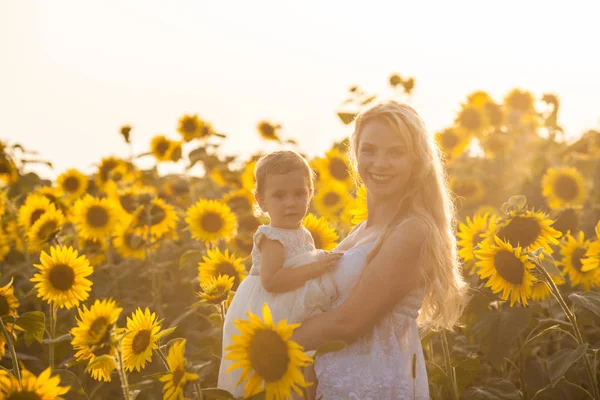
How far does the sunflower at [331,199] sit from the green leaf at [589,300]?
256cm

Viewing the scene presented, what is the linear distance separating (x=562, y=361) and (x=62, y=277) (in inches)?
94.1

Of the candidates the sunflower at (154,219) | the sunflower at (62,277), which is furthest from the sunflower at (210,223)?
the sunflower at (62,277)

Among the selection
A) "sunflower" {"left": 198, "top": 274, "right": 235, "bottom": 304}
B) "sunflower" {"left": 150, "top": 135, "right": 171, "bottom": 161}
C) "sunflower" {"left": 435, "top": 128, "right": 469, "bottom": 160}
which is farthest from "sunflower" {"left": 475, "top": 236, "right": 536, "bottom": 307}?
"sunflower" {"left": 435, "top": 128, "right": 469, "bottom": 160}

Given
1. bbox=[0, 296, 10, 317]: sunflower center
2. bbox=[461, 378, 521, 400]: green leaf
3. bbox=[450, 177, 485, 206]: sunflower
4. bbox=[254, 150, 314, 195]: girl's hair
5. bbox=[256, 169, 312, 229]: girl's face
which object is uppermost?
bbox=[254, 150, 314, 195]: girl's hair

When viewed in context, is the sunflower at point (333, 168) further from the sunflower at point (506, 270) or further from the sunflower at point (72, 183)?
the sunflower at point (506, 270)

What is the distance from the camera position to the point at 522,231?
11.4 feet

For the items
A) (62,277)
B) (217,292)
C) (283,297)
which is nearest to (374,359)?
(283,297)

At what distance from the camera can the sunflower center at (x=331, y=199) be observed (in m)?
5.55

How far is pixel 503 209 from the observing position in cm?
350

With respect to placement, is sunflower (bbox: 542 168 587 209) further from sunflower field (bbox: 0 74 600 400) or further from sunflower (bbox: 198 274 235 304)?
sunflower (bbox: 198 274 235 304)

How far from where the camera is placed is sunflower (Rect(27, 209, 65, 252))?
15.1 ft

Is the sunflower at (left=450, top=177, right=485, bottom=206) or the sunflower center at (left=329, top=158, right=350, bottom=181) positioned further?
the sunflower at (left=450, top=177, right=485, bottom=206)

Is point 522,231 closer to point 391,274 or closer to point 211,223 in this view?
point 391,274

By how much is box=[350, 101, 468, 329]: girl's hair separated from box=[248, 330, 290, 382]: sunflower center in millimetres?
785
